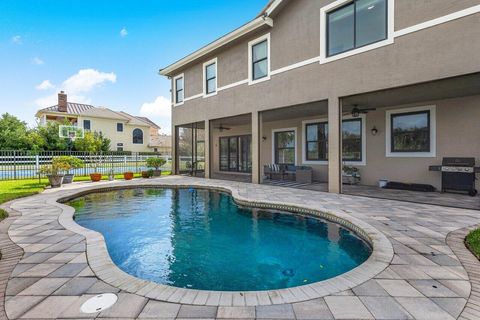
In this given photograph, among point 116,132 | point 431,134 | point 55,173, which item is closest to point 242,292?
point 431,134

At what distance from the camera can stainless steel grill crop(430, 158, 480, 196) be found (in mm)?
7598

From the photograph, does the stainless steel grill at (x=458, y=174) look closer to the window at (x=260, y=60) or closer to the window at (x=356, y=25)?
the window at (x=356, y=25)

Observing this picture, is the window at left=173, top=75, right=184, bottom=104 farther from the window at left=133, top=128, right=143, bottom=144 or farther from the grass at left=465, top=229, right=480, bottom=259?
the window at left=133, top=128, right=143, bottom=144

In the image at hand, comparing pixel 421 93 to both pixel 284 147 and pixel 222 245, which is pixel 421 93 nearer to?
pixel 284 147

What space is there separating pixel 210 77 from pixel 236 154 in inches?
216

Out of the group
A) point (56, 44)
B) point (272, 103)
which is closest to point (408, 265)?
point (272, 103)

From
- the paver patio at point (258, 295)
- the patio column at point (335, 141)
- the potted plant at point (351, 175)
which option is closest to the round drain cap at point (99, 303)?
the paver patio at point (258, 295)

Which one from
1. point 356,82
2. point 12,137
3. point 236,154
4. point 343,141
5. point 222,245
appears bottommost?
point 222,245

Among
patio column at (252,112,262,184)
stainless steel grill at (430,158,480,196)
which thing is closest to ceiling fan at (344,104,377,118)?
stainless steel grill at (430,158,480,196)

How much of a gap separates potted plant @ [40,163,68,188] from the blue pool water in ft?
A: 13.8

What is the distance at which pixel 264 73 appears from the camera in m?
10.3

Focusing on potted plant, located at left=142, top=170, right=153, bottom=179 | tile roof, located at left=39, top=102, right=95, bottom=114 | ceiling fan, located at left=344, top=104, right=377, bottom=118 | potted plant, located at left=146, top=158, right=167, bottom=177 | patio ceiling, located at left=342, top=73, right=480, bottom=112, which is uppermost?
tile roof, located at left=39, top=102, right=95, bottom=114

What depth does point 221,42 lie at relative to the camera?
11.3 metres

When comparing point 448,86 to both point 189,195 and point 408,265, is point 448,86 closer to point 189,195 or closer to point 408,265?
point 408,265
